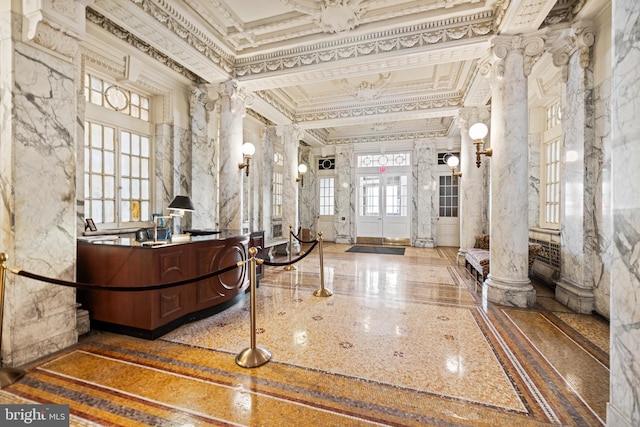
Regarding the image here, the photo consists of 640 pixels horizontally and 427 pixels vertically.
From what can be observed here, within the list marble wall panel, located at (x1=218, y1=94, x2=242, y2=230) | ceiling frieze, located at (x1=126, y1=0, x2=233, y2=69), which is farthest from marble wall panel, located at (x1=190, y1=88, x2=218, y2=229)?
ceiling frieze, located at (x1=126, y1=0, x2=233, y2=69)

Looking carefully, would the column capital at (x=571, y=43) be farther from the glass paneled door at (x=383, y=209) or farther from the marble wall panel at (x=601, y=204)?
the glass paneled door at (x=383, y=209)

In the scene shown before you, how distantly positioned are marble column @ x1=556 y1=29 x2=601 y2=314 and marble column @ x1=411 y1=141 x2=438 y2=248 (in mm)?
6585

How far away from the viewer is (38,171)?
272 centimetres

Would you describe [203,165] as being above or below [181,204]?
above

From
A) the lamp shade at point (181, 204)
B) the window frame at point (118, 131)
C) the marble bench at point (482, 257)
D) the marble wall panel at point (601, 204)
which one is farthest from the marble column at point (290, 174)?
the marble wall panel at point (601, 204)

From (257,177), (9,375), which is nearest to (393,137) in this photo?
(257,177)

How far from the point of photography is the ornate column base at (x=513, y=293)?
4.13 m

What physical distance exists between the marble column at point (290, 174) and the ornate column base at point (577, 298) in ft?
21.5

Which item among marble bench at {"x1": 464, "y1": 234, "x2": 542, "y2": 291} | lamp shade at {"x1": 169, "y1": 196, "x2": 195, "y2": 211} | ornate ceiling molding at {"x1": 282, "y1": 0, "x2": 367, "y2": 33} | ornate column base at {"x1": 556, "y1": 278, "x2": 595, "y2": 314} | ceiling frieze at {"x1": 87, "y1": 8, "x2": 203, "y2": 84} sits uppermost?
ornate ceiling molding at {"x1": 282, "y1": 0, "x2": 367, "y2": 33}

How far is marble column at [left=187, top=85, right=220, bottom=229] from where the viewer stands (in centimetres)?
Answer: 602

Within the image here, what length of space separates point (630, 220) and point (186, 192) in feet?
20.3

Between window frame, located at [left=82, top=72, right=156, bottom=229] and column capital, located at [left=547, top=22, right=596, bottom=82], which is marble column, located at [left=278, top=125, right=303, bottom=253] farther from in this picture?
column capital, located at [left=547, top=22, right=596, bottom=82]

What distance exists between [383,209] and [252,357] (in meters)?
9.52

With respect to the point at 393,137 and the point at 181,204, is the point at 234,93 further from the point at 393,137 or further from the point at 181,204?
the point at 393,137
